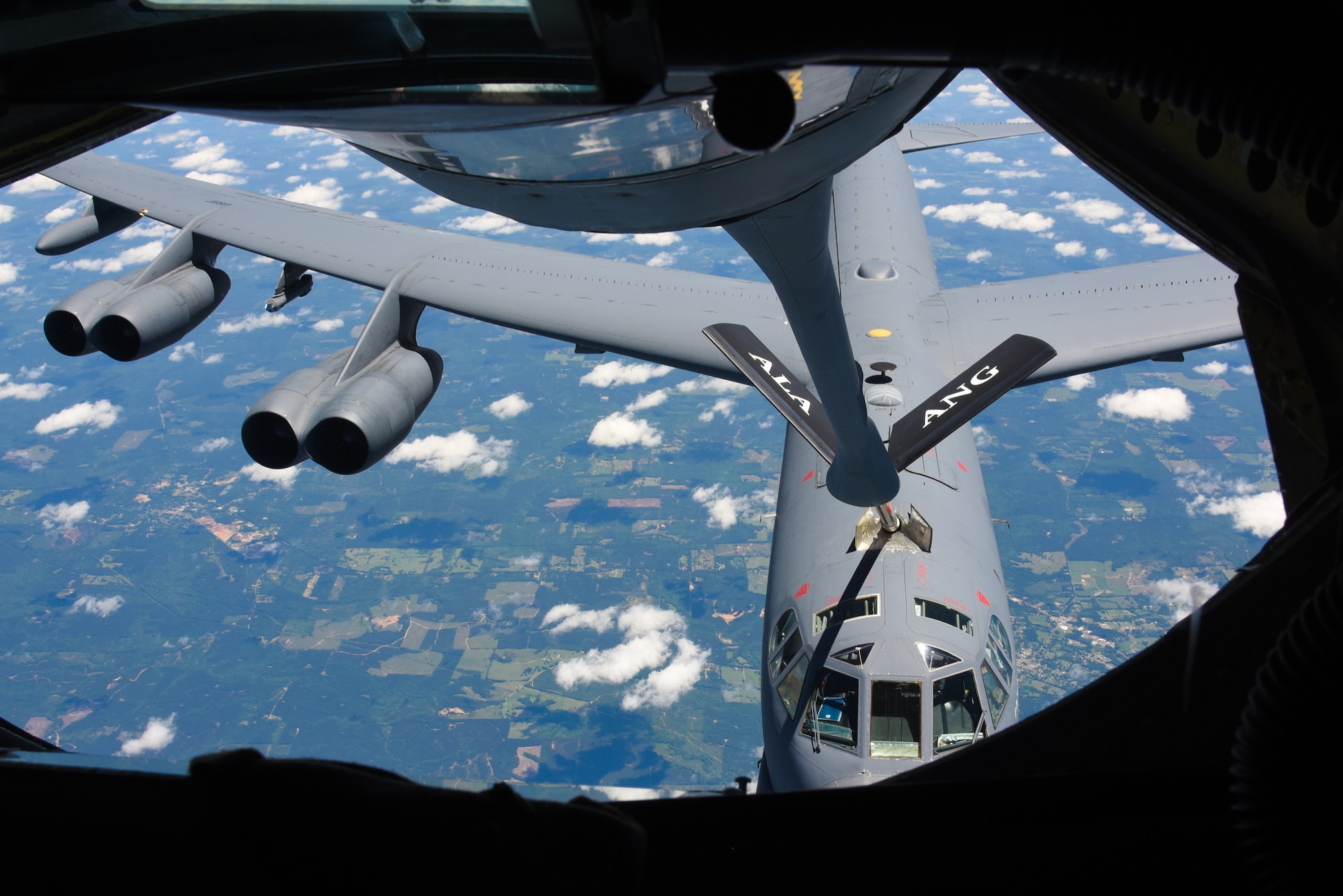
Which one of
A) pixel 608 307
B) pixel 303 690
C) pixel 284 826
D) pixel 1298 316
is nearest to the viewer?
pixel 284 826

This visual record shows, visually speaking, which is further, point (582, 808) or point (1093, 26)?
point (582, 808)

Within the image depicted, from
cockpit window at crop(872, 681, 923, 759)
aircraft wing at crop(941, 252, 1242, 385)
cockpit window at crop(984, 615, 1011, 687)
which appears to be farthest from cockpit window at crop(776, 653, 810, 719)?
aircraft wing at crop(941, 252, 1242, 385)

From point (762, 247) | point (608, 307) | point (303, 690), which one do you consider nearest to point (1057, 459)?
A: point (303, 690)

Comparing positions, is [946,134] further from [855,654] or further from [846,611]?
[855,654]

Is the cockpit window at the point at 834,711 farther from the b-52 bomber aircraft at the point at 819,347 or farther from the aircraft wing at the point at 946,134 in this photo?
the aircraft wing at the point at 946,134

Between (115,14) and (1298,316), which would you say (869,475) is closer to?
(1298,316)

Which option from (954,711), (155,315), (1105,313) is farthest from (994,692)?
(155,315)

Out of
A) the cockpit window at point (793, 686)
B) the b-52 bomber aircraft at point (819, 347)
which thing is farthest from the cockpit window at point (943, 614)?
the cockpit window at point (793, 686)
